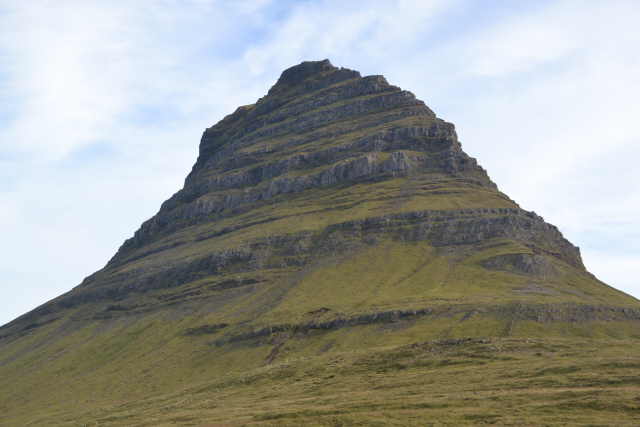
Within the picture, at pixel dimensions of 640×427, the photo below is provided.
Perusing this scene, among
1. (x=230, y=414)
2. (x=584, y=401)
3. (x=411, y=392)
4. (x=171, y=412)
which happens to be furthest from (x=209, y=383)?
(x=584, y=401)

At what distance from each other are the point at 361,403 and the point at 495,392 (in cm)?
2217

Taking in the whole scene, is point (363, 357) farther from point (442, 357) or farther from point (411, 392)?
point (411, 392)

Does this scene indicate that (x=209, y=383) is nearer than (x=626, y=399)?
No

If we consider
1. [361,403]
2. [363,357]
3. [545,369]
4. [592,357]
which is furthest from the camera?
[363,357]

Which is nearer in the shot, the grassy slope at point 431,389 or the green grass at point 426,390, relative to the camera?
the green grass at point 426,390

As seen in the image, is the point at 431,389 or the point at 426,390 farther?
the point at 431,389

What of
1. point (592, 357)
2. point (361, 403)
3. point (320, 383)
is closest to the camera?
point (361, 403)

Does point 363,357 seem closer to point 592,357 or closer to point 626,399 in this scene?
point 592,357

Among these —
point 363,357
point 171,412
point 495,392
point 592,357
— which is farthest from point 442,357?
point 171,412

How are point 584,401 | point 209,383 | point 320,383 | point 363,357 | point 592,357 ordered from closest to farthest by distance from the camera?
point 584,401 < point 592,357 < point 320,383 < point 363,357 < point 209,383

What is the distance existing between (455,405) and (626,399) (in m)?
24.9

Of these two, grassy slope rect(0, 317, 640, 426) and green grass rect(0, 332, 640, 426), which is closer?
green grass rect(0, 332, 640, 426)

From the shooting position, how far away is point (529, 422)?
106m

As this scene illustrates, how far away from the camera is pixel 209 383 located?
19738cm
